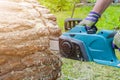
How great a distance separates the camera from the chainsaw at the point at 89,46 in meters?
2.78

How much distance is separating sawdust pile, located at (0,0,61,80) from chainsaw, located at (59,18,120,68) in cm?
39

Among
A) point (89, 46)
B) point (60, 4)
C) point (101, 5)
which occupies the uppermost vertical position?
point (101, 5)

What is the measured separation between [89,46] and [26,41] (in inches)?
31.6

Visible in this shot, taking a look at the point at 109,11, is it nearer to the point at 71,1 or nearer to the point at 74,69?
the point at 71,1

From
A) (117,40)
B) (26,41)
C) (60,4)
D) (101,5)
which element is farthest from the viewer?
(60,4)

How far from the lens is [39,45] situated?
232 centimetres

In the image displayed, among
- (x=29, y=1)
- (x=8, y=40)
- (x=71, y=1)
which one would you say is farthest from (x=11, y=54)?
(x=71, y=1)

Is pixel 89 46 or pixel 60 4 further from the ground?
pixel 60 4

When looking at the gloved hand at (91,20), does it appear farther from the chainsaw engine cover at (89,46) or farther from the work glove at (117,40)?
the work glove at (117,40)

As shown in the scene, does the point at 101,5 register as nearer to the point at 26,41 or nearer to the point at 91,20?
the point at 91,20

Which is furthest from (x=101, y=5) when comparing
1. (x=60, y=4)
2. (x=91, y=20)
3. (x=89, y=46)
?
(x=60, y=4)

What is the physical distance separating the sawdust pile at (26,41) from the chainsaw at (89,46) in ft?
1.29

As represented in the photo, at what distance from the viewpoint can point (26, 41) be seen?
2.24 meters

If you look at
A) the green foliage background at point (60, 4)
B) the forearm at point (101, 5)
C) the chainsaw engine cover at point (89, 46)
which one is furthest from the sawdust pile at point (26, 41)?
the green foliage background at point (60, 4)
